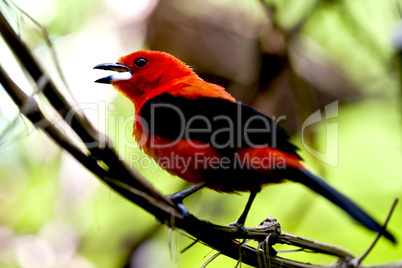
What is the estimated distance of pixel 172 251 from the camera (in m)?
1.22

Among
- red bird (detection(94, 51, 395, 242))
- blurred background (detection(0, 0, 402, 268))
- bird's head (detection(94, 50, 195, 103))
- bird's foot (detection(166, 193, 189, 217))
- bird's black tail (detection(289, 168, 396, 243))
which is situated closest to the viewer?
bird's foot (detection(166, 193, 189, 217))

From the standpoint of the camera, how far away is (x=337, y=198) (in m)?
1.54

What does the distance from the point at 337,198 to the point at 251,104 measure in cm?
202

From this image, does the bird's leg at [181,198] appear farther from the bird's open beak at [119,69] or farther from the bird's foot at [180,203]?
the bird's open beak at [119,69]

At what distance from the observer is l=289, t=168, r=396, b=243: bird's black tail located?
1403mm

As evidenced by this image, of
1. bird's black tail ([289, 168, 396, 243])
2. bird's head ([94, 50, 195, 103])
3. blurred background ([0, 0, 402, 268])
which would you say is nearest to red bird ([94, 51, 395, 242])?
bird's black tail ([289, 168, 396, 243])

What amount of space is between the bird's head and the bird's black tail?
0.89 metres

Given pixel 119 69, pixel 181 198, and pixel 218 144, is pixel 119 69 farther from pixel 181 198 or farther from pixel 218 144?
pixel 181 198

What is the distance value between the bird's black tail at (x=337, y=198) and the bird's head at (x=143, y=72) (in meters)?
0.89

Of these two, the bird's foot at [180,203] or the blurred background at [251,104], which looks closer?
the bird's foot at [180,203]

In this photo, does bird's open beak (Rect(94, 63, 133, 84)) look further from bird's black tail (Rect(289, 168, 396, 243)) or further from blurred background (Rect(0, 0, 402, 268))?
bird's black tail (Rect(289, 168, 396, 243))

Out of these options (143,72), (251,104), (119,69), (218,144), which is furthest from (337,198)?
(251,104)

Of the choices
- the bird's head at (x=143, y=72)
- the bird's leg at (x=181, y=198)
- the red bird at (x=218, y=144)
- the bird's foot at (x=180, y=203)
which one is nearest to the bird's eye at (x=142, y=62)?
the bird's head at (x=143, y=72)

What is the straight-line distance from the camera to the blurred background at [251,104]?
10.5 feet
